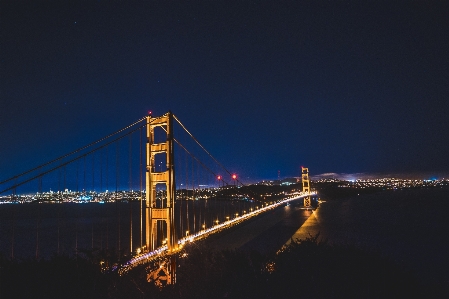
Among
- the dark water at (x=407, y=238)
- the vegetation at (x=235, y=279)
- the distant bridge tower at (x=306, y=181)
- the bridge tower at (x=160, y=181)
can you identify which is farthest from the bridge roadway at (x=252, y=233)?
the dark water at (x=407, y=238)

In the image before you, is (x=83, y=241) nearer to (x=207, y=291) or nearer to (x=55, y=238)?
(x=55, y=238)

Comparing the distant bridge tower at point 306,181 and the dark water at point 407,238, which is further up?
the distant bridge tower at point 306,181

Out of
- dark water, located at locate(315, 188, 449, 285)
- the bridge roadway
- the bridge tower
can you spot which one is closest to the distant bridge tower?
the bridge roadway

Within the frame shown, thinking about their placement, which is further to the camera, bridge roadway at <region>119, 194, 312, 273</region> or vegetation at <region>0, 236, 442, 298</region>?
bridge roadway at <region>119, 194, 312, 273</region>

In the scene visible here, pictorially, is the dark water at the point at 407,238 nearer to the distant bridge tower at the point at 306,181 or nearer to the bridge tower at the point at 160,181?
the bridge tower at the point at 160,181

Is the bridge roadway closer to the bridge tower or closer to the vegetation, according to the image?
the bridge tower

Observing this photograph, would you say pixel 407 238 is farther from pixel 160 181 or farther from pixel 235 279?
pixel 235 279

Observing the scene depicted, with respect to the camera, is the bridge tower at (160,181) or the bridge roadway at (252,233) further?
the bridge tower at (160,181)
